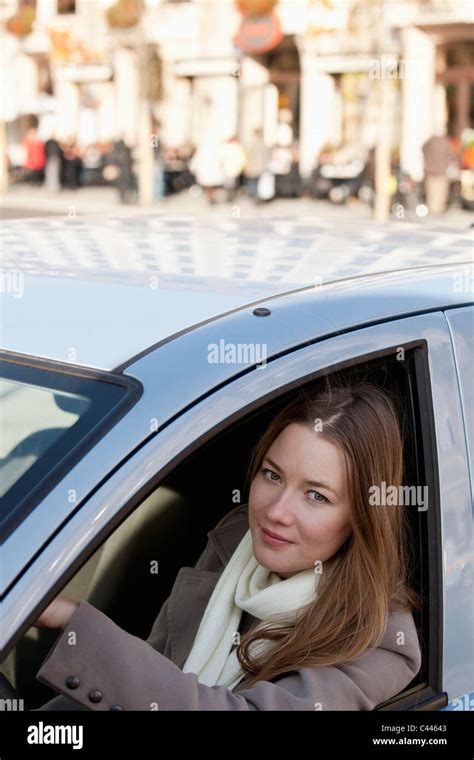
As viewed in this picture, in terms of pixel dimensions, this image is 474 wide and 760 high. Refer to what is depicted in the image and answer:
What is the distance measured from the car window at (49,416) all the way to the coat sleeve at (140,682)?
193 mm

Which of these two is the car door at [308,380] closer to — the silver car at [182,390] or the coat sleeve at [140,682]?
the silver car at [182,390]

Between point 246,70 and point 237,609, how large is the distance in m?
28.3

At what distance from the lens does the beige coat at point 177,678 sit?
1526 millimetres

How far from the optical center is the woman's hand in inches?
59.4

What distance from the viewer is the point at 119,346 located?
1658 millimetres

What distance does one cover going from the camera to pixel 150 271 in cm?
202

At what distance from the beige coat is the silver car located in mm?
72

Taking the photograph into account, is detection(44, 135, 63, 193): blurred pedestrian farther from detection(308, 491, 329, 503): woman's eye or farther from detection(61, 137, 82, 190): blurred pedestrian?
detection(308, 491, 329, 503): woman's eye

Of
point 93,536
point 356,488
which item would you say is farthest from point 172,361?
point 356,488

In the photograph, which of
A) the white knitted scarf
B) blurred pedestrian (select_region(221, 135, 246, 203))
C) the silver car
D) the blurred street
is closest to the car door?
the silver car
